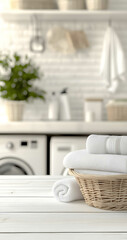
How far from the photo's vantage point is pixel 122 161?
2.96ft

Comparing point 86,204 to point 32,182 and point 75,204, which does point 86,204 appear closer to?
point 75,204

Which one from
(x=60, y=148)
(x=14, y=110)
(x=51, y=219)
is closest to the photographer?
(x=51, y=219)

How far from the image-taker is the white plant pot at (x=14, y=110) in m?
3.62

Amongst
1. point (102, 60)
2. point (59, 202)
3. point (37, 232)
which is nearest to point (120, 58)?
point (102, 60)

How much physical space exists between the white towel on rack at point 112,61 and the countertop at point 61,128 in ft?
2.90

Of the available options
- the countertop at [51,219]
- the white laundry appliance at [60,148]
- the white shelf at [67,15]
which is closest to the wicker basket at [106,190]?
the countertop at [51,219]

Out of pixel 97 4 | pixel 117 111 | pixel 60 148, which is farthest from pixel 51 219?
pixel 97 4

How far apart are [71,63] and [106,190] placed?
340 cm

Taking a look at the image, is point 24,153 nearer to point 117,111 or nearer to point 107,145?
point 117,111

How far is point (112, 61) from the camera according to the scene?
4.05m

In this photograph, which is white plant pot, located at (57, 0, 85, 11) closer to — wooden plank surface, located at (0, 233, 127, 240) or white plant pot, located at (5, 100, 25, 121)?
white plant pot, located at (5, 100, 25, 121)

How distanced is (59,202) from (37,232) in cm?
27

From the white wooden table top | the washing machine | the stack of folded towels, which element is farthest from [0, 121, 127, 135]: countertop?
the stack of folded towels

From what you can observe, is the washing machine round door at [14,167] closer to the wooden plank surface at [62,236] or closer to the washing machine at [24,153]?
the washing machine at [24,153]
